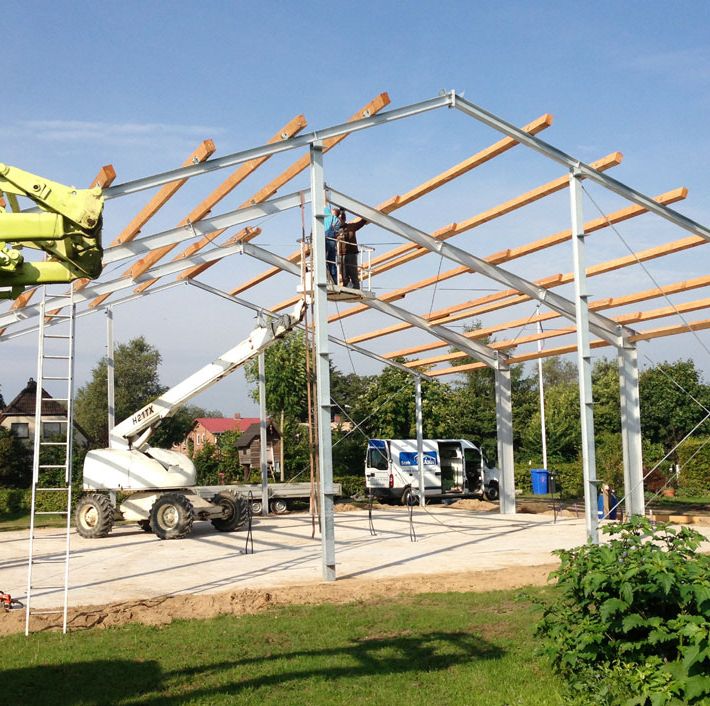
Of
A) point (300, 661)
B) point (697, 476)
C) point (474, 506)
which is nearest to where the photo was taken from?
point (300, 661)

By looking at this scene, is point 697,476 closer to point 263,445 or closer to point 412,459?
point 412,459

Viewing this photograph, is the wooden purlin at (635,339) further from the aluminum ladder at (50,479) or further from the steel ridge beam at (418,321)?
the aluminum ladder at (50,479)

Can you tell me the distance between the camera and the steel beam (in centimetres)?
1366

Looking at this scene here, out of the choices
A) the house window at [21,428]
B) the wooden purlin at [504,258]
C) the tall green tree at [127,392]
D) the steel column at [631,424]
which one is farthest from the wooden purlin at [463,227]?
the tall green tree at [127,392]

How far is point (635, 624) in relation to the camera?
598 centimetres

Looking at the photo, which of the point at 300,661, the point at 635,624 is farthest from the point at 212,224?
the point at 635,624

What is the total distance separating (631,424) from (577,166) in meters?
8.69

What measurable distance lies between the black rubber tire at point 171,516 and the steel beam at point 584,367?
8880mm

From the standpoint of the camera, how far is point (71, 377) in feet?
31.8

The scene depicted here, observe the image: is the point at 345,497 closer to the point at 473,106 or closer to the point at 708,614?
the point at 473,106

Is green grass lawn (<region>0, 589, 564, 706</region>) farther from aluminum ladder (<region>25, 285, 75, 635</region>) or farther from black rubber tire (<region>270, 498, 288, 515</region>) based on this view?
black rubber tire (<region>270, 498, 288, 515</region>)

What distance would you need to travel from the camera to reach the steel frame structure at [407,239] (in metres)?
12.5

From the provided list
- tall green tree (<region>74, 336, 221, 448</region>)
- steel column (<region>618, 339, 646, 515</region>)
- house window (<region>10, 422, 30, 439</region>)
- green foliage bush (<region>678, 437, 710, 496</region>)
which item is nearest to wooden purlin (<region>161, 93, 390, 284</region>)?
steel column (<region>618, 339, 646, 515</region>)

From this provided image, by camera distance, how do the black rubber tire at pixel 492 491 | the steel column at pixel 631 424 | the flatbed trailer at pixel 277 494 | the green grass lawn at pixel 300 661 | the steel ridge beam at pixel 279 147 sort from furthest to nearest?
the black rubber tire at pixel 492 491 → the flatbed trailer at pixel 277 494 → the steel column at pixel 631 424 → the steel ridge beam at pixel 279 147 → the green grass lawn at pixel 300 661
